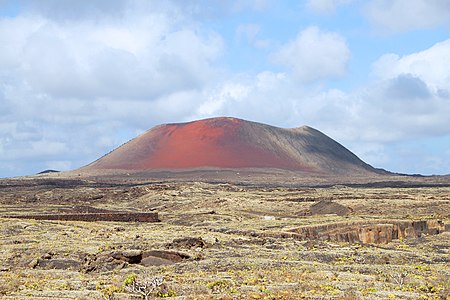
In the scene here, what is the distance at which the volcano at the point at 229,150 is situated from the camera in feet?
533

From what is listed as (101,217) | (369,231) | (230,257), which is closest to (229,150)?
(101,217)

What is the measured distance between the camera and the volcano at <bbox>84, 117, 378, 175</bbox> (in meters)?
162

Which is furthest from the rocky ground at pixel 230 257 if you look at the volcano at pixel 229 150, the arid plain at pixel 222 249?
the volcano at pixel 229 150

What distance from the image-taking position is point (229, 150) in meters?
168

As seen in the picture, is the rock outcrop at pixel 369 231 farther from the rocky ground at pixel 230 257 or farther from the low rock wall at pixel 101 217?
the low rock wall at pixel 101 217

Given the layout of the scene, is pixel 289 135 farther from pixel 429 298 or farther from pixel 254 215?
pixel 429 298

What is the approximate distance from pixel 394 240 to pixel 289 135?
14955cm

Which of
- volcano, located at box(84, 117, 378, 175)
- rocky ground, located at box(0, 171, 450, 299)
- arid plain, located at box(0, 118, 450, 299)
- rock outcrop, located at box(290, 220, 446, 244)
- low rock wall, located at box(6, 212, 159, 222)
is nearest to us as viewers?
rocky ground, located at box(0, 171, 450, 299)

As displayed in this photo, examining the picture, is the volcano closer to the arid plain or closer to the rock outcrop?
the arid plain

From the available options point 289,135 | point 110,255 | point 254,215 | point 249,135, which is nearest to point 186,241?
point 110,255

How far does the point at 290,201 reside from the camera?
218 feet

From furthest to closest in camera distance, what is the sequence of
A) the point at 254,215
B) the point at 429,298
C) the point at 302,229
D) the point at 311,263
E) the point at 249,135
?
the point at 249,135
the point at 254,215
the point at 302,229
the point at 311,263
the point at 429,298

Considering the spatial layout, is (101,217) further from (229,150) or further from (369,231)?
(229,150)

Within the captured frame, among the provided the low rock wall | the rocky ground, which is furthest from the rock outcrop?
the low rock wall
